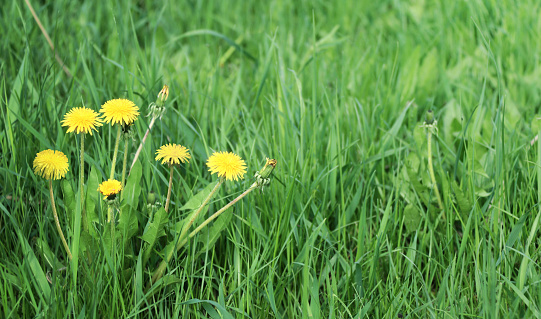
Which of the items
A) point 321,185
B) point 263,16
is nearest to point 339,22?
point 263,16

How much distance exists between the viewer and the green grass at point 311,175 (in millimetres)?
1237

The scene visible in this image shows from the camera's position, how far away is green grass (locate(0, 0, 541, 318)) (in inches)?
48.7

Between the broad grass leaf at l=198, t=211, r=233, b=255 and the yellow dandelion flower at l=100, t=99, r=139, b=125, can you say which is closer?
the yellow dandelion flower at l=100, t=99, r=139, b=125

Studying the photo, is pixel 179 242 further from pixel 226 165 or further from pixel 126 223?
pixel 226 165

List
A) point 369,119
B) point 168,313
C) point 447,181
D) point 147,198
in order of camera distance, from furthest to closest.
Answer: point 369,119
point 447,181
point 147,198
point 168,313

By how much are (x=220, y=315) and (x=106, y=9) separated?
2151mm

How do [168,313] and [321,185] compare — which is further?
[321,185]

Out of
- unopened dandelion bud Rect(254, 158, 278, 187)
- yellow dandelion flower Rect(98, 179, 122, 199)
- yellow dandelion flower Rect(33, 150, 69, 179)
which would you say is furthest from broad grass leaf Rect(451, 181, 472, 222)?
yellow dandelion flower Rect(33, 150, 69, 179)

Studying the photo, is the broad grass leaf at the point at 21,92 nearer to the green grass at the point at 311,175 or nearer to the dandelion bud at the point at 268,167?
the green grass at the point at 311,175

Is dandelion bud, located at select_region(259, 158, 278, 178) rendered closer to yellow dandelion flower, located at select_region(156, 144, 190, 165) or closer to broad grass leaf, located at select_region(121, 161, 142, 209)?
yellow dandelion flower, located at select_region(156, 144, 190, 165)

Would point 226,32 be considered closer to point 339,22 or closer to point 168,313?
point 339,22

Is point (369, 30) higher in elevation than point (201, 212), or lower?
higher

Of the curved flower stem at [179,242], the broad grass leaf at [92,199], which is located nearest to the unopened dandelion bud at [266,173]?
the curved flower stem at [179,242]

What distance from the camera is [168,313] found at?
121 cm
